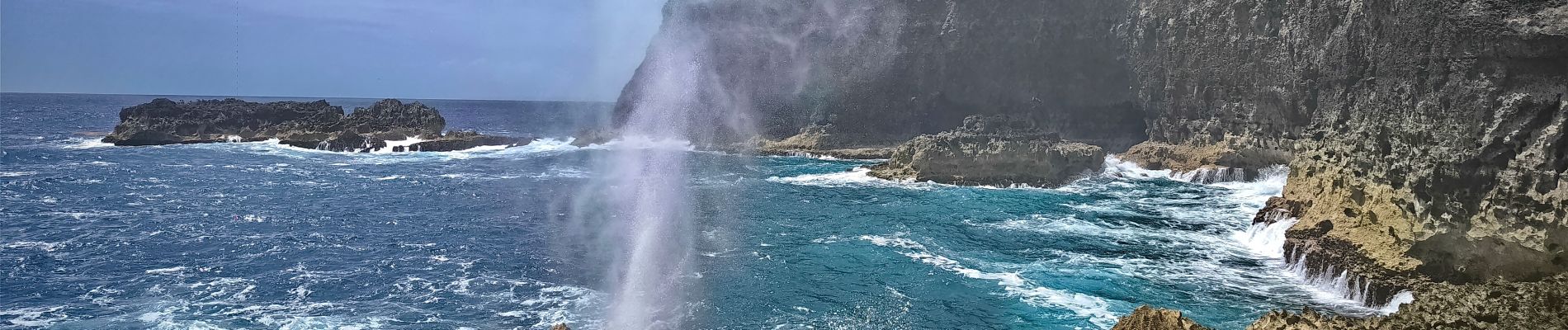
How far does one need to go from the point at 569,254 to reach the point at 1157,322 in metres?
19.2

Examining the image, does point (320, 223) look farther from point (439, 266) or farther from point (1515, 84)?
point (1515, 84)

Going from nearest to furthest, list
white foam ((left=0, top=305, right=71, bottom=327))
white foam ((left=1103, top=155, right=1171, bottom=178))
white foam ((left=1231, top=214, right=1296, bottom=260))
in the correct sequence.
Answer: white foam ((left=0, top=305, right=71, bottom=327)), white foam ((left=1231, top=214, right=1296, bottom=260)), white foam ((left=1103, top=155, right=1171, bottom=178))

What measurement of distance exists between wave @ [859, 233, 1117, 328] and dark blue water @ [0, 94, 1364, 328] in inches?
3.3

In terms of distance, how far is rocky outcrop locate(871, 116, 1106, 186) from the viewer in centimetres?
4609

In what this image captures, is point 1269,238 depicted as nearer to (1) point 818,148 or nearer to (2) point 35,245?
(2) point 35,245

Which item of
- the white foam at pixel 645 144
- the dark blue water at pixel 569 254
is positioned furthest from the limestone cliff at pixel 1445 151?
the white foam at pixel 645 144

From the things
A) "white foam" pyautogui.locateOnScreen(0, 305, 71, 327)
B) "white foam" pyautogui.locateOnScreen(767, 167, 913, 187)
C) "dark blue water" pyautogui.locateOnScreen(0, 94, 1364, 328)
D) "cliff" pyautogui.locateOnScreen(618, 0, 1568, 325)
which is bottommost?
"white foam" pyautogui.locateOnScreen(0, 305, 71, 327)

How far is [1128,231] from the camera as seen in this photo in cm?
3077

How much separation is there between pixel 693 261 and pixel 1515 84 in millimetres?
19508

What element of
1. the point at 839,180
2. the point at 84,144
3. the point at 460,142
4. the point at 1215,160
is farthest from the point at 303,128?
the point at 1215,160

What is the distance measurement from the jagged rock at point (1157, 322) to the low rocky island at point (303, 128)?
228ft

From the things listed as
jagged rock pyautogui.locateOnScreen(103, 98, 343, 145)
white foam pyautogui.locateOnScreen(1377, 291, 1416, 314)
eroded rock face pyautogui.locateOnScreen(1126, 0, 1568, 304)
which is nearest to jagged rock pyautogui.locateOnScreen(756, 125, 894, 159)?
eroded rock face pyautogui.locateOnScreen(1126, 0, 1568, 304)

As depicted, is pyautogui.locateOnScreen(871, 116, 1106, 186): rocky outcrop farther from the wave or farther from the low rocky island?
the low rocky island

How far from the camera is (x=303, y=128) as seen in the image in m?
79.2
